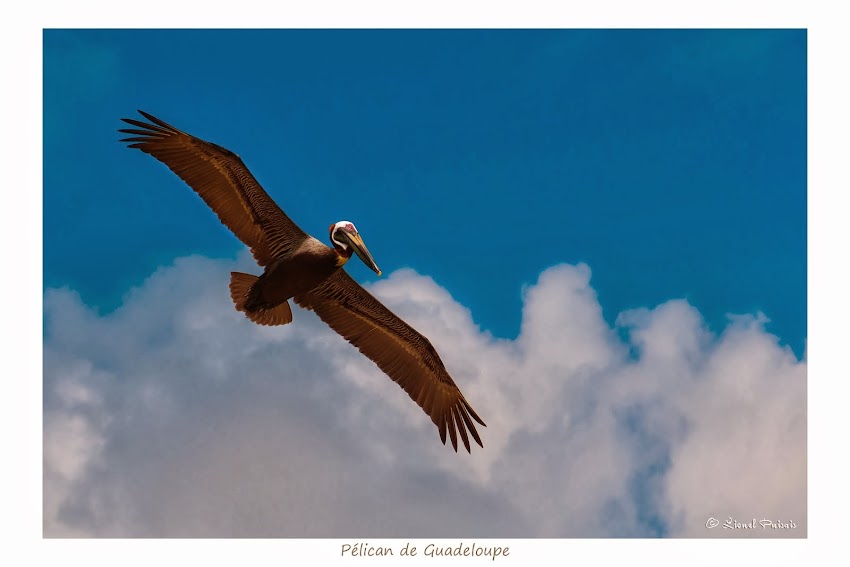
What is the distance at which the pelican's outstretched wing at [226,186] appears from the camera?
1227 centimetres

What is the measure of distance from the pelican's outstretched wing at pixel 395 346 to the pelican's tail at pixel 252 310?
554 mm

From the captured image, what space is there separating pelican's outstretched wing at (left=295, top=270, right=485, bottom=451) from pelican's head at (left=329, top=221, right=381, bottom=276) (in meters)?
0.84

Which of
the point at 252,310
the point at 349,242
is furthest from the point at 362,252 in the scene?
the point at 252,310

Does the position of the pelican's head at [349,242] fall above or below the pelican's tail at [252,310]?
above

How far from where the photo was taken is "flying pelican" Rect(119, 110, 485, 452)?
487 inches

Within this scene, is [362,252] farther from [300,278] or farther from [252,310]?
[252,310]

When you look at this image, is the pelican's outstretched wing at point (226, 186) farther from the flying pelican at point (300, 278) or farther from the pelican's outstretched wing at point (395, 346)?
the pelican's outstretched wing at point (395, 346)

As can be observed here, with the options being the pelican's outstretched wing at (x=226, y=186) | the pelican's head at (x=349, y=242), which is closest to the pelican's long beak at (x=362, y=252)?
the pelican's head at (x=349, y=242)

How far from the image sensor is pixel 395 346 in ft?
46.6

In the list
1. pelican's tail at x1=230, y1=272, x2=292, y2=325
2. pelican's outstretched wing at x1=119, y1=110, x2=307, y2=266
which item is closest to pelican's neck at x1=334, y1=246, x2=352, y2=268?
pelican's outstretched wing at x1=119, y1=110, x2=307, y2=266

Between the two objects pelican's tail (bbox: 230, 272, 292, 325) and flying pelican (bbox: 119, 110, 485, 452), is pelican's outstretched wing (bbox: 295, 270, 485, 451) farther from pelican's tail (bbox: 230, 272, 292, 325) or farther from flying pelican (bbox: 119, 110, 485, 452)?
pelican's tail (bbox: 230, 272, 292, 325)

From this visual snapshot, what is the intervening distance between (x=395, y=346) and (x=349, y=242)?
2.29 m
